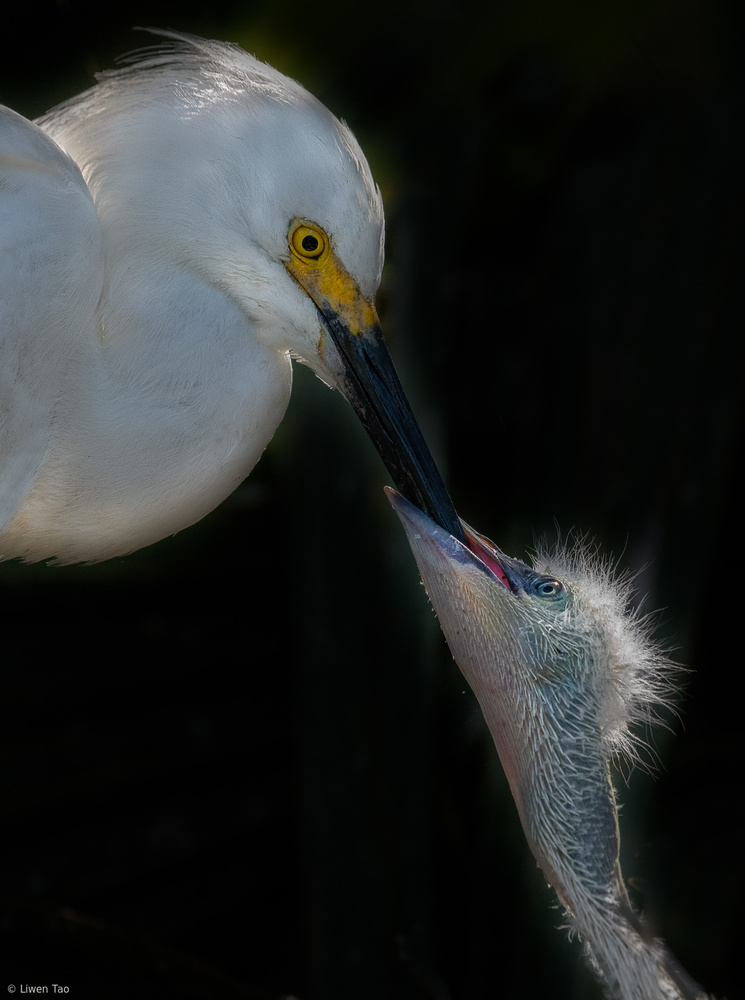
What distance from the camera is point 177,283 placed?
786mm

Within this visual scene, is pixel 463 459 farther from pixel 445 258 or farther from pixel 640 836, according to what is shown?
pixel 640 836

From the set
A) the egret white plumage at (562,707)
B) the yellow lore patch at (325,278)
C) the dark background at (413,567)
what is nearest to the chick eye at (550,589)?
the egret white plumage at (562,707)

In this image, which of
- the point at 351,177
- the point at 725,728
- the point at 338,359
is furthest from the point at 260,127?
the point at 725,728

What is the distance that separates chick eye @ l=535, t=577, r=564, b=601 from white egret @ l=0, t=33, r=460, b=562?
94 millimetres

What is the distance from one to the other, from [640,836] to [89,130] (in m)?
1.30

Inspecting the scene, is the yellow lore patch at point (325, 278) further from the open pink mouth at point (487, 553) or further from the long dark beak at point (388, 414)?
the open pink mouth at point (487, 553)

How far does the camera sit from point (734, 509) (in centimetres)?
159

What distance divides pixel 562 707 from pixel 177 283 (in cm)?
46

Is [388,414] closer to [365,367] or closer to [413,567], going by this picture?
[365,367]

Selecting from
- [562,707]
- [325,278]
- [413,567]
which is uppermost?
[325,278]

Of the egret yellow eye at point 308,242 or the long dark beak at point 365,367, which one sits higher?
the egret yellow eye at point 308,242

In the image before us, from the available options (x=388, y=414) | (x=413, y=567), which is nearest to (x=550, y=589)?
(x=388, y=414)

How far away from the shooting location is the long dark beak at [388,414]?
80cm

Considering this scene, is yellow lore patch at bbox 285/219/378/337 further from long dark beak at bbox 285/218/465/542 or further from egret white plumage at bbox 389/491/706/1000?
egret white plumage at bbox 389/491/706/1000
